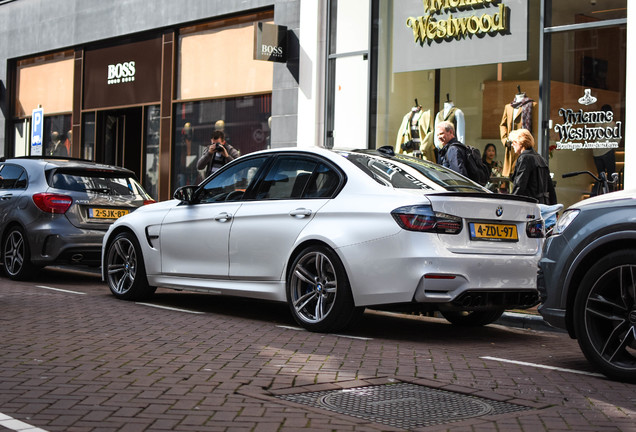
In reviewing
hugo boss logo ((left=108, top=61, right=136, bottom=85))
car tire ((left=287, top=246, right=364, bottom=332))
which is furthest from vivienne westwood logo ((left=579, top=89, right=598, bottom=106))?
hugo boss logo ((left=108, top=61, right=136, bottom=85))

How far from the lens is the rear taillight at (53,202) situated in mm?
11352

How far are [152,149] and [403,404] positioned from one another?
16.6 m

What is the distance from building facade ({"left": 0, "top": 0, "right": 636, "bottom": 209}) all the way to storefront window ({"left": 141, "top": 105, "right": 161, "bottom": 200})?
0.05 m

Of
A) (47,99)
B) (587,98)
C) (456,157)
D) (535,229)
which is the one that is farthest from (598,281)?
(47,99)

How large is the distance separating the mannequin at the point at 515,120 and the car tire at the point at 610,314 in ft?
25.4

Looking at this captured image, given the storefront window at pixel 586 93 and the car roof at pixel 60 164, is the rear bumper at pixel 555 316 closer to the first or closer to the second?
the storefront window at pixel 586 93

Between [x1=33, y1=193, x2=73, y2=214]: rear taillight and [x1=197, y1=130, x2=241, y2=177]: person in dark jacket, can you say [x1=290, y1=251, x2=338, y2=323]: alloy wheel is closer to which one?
[x1=33, y1=193, x2=73, y2=214]: rear taillight

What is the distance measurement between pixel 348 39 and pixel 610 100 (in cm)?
543

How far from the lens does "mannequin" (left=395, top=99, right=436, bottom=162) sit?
14781 millimetres

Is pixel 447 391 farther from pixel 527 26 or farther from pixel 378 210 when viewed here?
pixel 527 26

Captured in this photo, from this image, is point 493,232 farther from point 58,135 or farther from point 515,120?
point 58,135

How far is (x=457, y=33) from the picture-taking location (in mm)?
14258

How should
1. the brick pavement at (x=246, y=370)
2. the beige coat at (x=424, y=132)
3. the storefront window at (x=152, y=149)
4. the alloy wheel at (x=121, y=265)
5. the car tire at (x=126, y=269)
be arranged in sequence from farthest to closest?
1. the storefront window at (x=152, y=149)
2. the beige coat at (x=424, y=132)
3. the alloy wheel at (x=121, y=265)
4. the car tire at (x=126, y=269)
5. the brick pavement at (x=246, y=370)

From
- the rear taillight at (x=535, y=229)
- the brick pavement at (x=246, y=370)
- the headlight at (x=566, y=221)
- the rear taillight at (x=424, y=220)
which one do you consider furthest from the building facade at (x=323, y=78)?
the headlight at (x=566, y=221)
